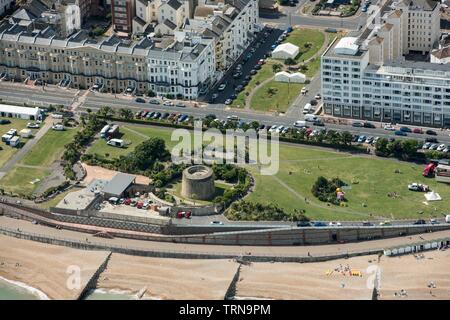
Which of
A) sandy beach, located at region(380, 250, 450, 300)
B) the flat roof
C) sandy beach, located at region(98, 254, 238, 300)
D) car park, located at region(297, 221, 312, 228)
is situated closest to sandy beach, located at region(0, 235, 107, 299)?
sandy beach, located at region(98, 254, 238, 300)

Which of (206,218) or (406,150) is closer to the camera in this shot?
(206,218)

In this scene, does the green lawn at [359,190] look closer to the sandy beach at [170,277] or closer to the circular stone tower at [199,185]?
the circular stone tower at [199,185]

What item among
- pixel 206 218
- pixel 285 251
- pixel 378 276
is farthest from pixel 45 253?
pixel 378 276

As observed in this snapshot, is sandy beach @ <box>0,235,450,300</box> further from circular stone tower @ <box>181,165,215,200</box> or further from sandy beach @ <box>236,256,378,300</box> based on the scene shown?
circular stone tower @ <box>181,165,215,200</box>

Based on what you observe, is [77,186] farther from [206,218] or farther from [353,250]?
[353,250]

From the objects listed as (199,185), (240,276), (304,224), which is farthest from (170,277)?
(304,224)
